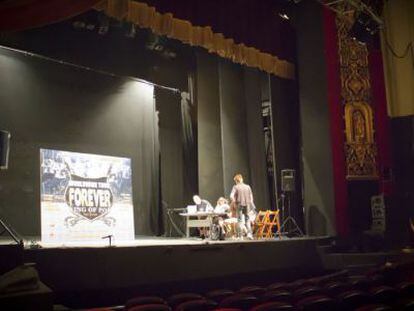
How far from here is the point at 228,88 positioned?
415 inches

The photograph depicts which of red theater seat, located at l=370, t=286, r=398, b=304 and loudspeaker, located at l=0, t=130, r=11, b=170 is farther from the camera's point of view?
loudspeaker, located at l=0, t=130, r=11, b=170

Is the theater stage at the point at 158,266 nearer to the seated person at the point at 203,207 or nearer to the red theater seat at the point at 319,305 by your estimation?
the seated person at the point at 203,207

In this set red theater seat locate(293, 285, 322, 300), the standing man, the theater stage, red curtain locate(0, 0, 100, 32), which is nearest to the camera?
red theater seat locate(293, 285, 322, 300)

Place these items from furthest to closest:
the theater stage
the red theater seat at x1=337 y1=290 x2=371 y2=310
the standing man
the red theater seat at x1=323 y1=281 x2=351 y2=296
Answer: the standing man < the theater stage < the red theater seat at x1=323 y1=281 x2=351 y2=296 < the red theater seat at x1=337 y1=290 x2=371 y2=310

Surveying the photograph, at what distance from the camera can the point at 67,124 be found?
8.83 m

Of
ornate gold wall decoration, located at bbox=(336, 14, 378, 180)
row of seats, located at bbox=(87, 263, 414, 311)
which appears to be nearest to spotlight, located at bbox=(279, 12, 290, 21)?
ornate gold wall decoration, located at bbox=(336, 14, 378, 180)

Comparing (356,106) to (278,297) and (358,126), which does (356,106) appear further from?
(278,297)

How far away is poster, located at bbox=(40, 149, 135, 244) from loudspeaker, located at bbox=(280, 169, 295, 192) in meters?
3.36

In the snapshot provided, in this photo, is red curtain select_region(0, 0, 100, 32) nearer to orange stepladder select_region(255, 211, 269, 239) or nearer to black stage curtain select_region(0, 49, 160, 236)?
black stage curtain select_region(0, 49, 160, 236)

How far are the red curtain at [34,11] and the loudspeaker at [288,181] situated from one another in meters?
5.80

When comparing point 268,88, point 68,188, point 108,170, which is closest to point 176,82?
point 268,88

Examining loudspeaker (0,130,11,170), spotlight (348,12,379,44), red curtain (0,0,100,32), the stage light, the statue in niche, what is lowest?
loudspeaker (0,130,11,170)

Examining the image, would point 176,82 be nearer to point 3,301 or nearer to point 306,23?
point 306,23

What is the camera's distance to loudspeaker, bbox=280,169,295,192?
375 inches
